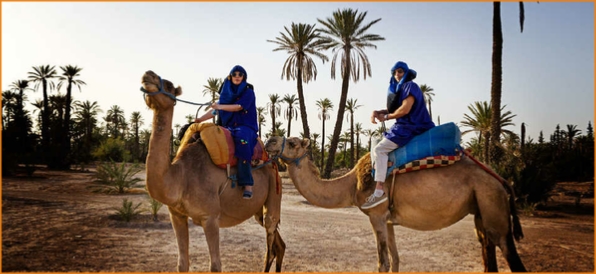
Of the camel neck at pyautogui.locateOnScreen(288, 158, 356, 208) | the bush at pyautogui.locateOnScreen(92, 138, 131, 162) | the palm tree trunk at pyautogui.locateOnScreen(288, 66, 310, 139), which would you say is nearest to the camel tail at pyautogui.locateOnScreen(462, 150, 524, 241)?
the camel neck at pyautogui.locateOnScreen(288, 158, 356, 208)

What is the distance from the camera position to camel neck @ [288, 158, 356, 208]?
17.6 feet

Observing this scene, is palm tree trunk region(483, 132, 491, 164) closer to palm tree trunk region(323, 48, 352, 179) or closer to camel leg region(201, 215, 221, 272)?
palm tree trunk region(323, 48, 352, 179)

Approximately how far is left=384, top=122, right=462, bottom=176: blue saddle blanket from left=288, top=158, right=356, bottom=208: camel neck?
0.66 meters

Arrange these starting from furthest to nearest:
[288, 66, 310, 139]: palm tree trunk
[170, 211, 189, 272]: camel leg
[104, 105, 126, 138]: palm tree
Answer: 1. [104, 105, 126, 138]: palm tree
2. [288, 66, 310, 139]: palm tree trunk
3. [170, 211, 189, 272]: camel leg

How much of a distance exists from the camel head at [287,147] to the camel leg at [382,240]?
51.8 inches

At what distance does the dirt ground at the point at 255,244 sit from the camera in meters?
7.04

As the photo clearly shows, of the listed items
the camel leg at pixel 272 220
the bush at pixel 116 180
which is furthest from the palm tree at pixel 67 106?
the camel leg at pixel 272 220

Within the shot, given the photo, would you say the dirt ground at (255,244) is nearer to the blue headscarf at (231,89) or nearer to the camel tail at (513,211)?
the camel tail at (513,211)

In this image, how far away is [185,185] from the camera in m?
4.54

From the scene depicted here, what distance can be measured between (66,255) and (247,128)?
185 inches

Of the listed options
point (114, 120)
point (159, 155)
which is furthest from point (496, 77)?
point (114, 120)

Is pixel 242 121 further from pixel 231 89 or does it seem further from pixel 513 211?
pixel 513 211

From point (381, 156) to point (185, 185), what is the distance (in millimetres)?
2280

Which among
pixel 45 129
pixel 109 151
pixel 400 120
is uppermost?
pixel 45 129
